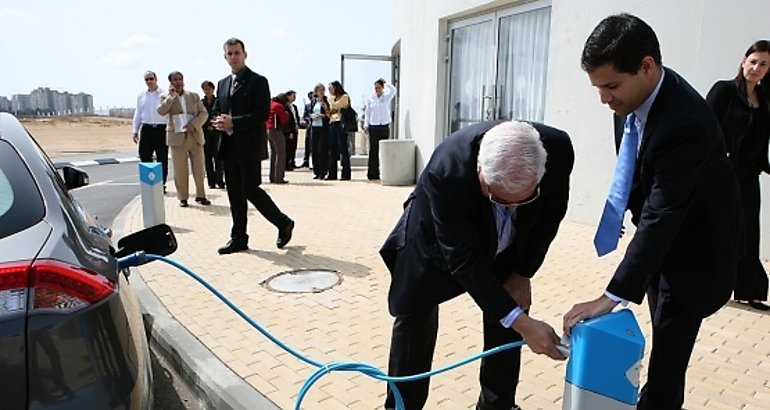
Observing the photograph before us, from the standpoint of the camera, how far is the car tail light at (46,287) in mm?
1459

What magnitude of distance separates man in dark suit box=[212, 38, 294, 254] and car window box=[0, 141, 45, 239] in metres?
3.64

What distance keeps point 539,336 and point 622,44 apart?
95cm

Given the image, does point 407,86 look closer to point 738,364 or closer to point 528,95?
point 528,95

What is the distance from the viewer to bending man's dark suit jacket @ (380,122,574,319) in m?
1.98

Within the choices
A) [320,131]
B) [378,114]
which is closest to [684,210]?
[378,114]

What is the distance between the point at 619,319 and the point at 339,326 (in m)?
2.63

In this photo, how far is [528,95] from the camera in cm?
820

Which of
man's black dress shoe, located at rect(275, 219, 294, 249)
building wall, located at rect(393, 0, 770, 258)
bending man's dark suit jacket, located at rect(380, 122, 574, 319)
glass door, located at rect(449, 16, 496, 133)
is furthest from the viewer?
glass door, located at rect(449, 16, 496, 133)

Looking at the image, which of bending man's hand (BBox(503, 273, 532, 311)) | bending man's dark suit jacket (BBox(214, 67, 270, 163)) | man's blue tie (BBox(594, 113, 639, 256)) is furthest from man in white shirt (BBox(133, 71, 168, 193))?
man's blue tie (BBox(594, 113, 639, 256))

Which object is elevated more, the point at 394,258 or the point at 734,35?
the point at 734,35

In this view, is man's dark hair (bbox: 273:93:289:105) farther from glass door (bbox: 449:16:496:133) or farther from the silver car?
the silver car

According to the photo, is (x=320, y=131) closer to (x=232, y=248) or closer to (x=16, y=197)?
(x=232, y=248)

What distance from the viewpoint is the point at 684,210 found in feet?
6.22

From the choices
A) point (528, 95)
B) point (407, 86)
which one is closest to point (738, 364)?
point (528, 95)
